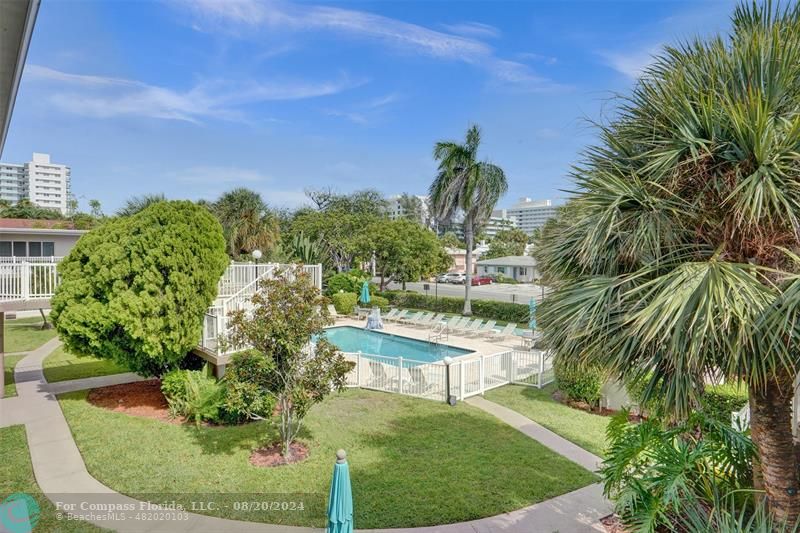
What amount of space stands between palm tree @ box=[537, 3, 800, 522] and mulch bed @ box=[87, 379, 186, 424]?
30.1 ft

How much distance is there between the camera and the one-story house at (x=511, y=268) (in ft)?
181

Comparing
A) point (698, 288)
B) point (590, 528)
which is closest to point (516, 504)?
point (590, 528)

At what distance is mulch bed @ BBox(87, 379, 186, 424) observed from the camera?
32.3 feet

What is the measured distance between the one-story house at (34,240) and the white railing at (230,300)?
54.5 feet

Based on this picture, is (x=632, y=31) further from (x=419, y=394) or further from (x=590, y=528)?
(x=419, y=394)

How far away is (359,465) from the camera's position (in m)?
7.44

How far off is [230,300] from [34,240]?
23.2 meters

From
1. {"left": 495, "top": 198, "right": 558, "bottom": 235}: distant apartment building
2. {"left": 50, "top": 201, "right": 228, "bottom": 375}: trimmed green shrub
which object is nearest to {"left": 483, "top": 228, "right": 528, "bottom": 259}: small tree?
{"left": 50, "top": 201, "right": 228, "bottom": 375}: trimmed green shrub

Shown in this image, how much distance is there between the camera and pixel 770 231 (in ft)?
12.8

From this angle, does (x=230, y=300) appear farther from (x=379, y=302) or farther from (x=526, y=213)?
(x=526, y=213)

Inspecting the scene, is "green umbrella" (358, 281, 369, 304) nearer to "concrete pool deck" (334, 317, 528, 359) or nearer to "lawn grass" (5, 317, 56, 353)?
"concrete pool deck" (334, 317, 528, 359)

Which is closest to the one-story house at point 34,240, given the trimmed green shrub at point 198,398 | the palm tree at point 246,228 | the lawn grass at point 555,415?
the palm tree at point 246,228

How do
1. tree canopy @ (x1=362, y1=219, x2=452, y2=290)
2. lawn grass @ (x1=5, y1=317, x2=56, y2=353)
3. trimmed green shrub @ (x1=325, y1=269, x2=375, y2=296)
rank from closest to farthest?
lawn grass @ (x1=5, y1=317, x2=56, y2=353), trimmed green shrub @ (x1=325, y1=269, x2=375, y2=296), tree canopy @ (x1=362, y1=219, x2=452, y2=290)

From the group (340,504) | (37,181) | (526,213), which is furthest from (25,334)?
(526,213)
